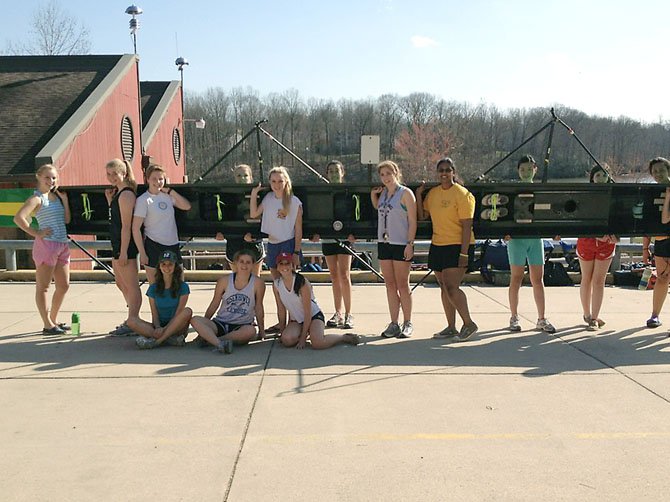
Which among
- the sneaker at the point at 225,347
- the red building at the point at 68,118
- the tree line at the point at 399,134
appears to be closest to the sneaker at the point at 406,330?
the sneaker at the point at 225,347

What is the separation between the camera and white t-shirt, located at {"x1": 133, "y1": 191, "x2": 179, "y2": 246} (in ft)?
19.8

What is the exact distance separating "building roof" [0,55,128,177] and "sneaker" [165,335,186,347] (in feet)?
36.1

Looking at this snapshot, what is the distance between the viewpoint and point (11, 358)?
5.63 m

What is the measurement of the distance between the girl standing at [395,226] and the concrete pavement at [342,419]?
0.69 m

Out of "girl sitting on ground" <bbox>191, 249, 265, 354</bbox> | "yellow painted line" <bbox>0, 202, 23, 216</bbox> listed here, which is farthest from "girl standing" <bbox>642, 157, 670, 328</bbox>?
"yellow painted line" <bbox>0, 202, 23, 216</bbox>

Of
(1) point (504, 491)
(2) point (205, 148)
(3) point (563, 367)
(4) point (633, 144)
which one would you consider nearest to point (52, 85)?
(3) point (563, 367)

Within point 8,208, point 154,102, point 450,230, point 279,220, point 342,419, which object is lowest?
point 342,419

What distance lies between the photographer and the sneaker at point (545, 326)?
6633 millimetres

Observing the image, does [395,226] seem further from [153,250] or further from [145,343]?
[145,343]

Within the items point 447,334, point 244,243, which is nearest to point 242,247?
point 244,243

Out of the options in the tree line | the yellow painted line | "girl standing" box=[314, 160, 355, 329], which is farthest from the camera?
the tree line

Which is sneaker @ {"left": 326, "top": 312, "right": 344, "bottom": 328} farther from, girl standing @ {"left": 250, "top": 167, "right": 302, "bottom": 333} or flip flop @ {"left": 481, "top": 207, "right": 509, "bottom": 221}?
flip flop @ {"left": 481, "top": 207, "right": 509, "bottom": 221}

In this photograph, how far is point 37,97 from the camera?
18.5 m

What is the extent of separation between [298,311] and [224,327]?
732mm
